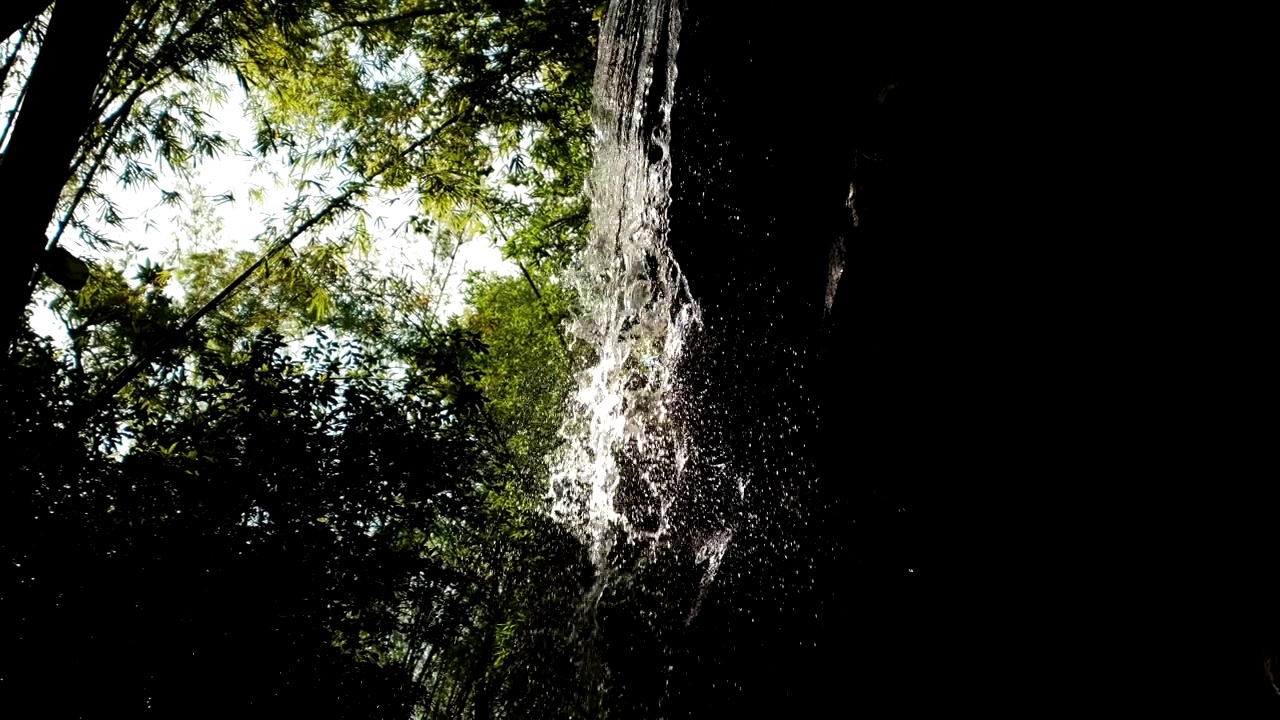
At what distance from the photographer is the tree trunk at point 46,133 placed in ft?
3.82

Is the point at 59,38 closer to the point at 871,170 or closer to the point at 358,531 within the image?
the point at 871,170

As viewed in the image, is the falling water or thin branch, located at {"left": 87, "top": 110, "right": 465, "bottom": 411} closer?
the falling water

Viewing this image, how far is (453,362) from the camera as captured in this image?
4.81 meters

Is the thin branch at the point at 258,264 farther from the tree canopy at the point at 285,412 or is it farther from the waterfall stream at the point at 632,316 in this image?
the waterfall stream at the point at 632,316

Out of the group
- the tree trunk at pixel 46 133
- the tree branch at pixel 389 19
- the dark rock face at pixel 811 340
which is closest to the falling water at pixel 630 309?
the dark rock face at pixel 811 340

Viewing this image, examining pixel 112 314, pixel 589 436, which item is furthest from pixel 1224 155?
pixel 112 314

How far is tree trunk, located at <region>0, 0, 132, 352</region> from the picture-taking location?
1165 mm

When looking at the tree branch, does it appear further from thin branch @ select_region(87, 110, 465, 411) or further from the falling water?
the falling water

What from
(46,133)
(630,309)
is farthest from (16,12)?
(630,309)

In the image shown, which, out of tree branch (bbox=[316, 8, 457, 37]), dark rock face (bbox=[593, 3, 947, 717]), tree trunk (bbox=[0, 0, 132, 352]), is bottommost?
tree trunk (bbox=[0, 0, 132, 352])

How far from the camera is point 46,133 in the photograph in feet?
4.00

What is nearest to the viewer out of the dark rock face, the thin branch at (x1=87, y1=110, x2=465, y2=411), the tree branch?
the dark rock face

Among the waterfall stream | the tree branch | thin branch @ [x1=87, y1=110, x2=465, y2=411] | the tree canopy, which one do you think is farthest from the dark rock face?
the tree branch

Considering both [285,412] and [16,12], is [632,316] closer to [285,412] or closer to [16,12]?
[285,412]
